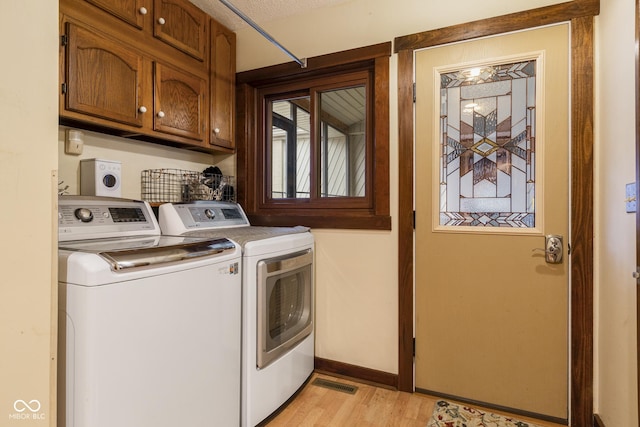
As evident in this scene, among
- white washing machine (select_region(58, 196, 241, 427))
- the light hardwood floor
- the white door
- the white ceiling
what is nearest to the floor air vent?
the light hardwood floor

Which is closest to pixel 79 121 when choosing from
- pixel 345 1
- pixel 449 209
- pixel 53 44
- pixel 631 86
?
pixel 53 44

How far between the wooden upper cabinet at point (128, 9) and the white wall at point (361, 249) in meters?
0.88

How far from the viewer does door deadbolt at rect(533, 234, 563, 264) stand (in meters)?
1.74

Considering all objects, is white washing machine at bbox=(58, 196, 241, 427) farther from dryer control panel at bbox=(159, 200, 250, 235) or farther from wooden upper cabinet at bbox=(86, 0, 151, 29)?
wooden upper cabinet at bbox=(86, 0, 151, 29)

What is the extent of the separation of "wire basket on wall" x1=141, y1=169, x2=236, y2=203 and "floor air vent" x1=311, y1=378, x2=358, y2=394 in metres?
1.43

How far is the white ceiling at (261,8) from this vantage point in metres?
2.22

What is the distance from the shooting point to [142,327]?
114 centimetres

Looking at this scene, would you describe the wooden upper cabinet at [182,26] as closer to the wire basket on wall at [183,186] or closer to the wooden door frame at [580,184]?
the wire basket on wall at [183,186]

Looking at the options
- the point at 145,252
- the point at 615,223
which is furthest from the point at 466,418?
the point at 145,252

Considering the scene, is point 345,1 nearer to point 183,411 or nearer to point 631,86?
point 631,86

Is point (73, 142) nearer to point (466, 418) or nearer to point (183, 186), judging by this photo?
point (183, 186)

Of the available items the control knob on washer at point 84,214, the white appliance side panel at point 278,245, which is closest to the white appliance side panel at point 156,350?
the white appliance side panel at point 278,245

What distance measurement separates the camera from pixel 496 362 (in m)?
1.87

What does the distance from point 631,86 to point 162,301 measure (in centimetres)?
199
